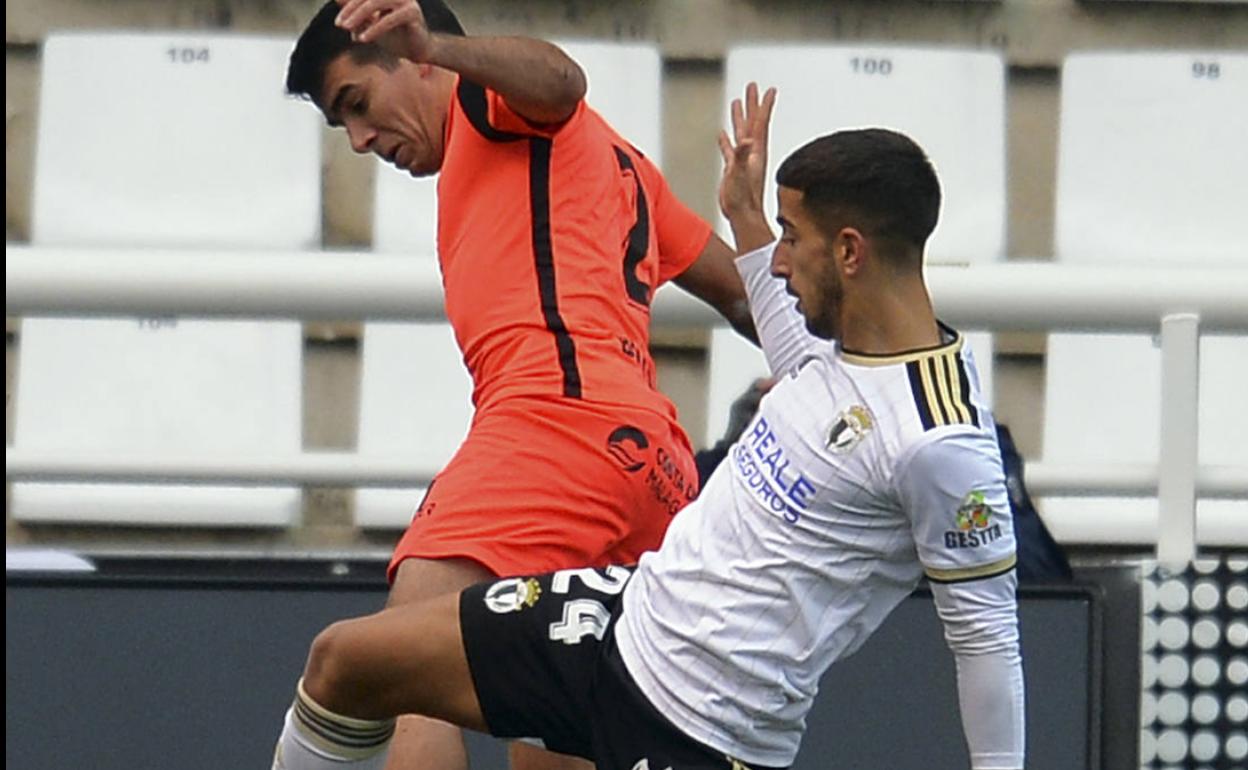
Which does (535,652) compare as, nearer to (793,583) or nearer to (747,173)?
(793,583)

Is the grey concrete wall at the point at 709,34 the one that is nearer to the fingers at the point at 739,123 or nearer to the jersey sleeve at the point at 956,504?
the fingers at the point at 739,123

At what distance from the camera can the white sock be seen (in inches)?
126

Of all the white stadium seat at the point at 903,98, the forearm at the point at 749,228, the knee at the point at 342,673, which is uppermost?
the white stadium seat at the point at 903,98

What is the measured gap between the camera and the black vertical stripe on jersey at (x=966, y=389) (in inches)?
115

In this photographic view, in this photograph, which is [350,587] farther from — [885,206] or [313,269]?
[885,206]

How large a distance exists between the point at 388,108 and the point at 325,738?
0.92 meters

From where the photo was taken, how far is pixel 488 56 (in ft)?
10.8

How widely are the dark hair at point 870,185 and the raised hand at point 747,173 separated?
0.41 meters

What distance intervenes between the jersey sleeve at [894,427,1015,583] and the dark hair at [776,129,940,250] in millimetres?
286

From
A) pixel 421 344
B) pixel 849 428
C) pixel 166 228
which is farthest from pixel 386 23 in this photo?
pixel 166 228

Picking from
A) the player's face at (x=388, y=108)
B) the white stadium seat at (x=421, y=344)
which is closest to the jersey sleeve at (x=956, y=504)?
the player's face at (x=388, y=108)

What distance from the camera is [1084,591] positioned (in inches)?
142

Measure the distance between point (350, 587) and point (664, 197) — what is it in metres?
0.76

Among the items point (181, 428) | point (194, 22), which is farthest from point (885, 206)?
point (194, 22)
